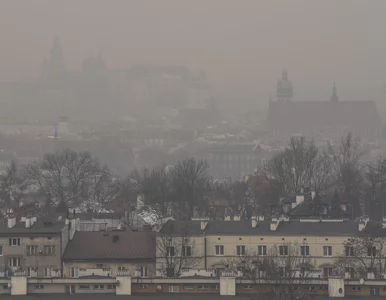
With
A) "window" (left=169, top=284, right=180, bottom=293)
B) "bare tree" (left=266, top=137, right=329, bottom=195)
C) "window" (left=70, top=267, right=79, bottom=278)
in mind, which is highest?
"bare tree" (left=266, top=137, right=329, bottom=195)

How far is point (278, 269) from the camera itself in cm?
1961

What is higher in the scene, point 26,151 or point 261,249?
point 26,151

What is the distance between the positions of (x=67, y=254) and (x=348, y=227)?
526cm

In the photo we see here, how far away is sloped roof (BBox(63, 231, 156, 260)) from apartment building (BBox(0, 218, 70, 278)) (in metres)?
0.22

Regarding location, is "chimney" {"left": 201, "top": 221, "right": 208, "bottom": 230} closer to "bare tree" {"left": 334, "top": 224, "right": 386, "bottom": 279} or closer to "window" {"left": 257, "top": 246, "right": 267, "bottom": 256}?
"window" {"left": 257, "top": 246, "right": 267, "bottom": 256}

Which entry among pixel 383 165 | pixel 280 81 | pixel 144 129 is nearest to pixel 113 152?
pixel 144 129

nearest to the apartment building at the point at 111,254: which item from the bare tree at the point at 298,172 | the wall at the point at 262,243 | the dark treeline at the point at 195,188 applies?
the wall at the point at 262,243

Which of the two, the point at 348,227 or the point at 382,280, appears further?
the point at 348,227

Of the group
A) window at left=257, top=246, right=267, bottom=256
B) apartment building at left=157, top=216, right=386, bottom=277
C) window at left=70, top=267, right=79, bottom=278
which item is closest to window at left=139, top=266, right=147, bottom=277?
apartment building at left=157, top=216, right=386, bottom=277

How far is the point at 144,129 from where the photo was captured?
11812 centimetres

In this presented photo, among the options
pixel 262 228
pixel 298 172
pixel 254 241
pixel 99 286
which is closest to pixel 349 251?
pixel 254 241

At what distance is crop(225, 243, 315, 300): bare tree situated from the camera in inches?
698

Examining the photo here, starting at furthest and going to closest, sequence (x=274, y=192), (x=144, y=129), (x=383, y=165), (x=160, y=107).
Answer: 1. (x=160, y=107)
2. (x=144, y=129)
3. (x=383, y=165)
4. (x=274, y=192)

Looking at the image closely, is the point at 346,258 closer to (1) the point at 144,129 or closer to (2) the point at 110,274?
(2) the point at 110,274
